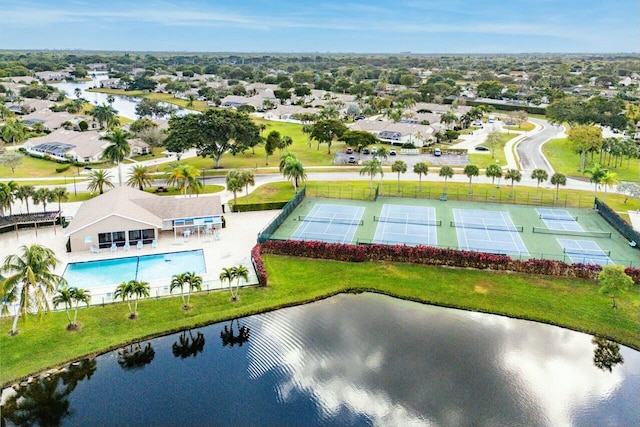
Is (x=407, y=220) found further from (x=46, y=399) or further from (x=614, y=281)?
(x=46, y=399)

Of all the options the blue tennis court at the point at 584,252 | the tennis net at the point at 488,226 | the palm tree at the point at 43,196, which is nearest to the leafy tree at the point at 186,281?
the palm tree at the point at 43,196

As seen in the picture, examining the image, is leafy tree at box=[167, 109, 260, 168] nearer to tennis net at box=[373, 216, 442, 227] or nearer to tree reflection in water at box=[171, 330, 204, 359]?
tennis net at box=[373, 216, 442, 227]

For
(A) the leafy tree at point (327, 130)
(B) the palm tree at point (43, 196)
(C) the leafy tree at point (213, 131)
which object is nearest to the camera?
(B) the palm tree at point (43, 196)

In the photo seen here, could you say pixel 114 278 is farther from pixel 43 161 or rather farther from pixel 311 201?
pixel 43 161

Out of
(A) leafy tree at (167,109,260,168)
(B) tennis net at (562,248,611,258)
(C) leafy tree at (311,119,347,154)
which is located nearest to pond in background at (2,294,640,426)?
(B) tennis net at (562,248,611,258)

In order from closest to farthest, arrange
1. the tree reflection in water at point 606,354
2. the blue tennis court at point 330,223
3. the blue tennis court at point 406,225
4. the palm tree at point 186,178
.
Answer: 1. the tree reflection in water at point 606,354
2. the blue tennis court at point 406,225
3. the blue tennis court at point 330,223
4. the palm tree at point 186,178

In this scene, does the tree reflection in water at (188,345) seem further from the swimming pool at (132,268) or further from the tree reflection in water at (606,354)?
the tree reflection in water at (606,354)

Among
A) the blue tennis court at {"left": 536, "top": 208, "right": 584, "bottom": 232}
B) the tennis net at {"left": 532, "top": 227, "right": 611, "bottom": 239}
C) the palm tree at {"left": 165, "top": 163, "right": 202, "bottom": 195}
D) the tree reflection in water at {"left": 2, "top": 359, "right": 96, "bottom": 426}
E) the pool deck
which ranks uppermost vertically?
the palm tree at {"left": 165, "top": 163, "right": 202, "bottom": 195}
